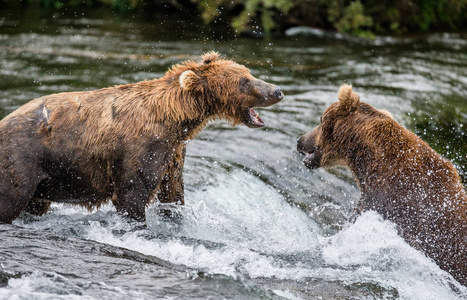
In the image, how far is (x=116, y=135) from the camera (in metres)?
6.05

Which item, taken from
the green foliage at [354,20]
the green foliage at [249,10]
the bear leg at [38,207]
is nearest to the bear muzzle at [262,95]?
the bear leg at [38,207]

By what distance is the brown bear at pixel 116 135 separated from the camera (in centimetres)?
597

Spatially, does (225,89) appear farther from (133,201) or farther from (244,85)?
(133,201)

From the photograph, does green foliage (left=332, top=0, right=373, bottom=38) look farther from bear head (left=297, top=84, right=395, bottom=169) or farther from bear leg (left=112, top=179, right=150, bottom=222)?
bear leg (left=112, top=179, right=150, bottom=222)

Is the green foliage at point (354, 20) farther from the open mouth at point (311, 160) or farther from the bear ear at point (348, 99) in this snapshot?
the bear ear at point (348, 99)

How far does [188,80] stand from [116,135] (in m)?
0.92

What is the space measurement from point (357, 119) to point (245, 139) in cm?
324

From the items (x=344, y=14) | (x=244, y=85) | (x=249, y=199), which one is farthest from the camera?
(x=344, y=14)

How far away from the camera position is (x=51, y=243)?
208 inches

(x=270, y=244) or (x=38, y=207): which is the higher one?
(x=38, y=207)

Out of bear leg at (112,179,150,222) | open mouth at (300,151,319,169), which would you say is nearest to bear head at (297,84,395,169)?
open mouth at (300,151,319,169)

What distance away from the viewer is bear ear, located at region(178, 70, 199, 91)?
6.19 m

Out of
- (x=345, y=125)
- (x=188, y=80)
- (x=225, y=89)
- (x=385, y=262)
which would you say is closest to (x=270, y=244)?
(x=385, y=262)

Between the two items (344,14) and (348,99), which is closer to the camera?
(348,99)
